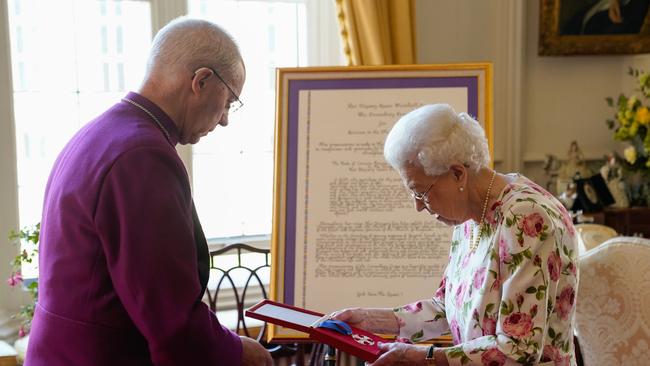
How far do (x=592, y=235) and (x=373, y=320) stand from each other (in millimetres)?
1459

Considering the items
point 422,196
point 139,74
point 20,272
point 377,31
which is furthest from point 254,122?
point 422,196

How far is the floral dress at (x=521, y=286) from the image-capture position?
1.67 m

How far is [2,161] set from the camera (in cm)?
342

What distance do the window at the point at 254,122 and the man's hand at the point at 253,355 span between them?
217cm

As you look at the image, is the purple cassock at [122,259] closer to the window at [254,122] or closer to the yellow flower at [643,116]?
the window at [254,122]

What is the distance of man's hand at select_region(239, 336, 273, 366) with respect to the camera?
1.69 m

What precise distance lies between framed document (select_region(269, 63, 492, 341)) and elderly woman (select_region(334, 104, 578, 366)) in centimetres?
65

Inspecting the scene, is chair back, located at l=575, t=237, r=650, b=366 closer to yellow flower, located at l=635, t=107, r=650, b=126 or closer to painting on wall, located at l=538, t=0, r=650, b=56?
yellow flower, located at l=635, t=107, r=650, b=126

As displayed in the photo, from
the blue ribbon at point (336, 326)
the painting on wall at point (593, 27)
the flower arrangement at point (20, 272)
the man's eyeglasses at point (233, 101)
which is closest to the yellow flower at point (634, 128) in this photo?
the painting on wall at point (593, 27)

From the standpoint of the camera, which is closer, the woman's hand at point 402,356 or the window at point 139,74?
the woman's hand at point 402,356

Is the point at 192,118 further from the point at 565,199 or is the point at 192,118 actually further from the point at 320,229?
the point at 565,199

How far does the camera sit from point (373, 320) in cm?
215

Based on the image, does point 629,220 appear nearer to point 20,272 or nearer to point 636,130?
point 636,130

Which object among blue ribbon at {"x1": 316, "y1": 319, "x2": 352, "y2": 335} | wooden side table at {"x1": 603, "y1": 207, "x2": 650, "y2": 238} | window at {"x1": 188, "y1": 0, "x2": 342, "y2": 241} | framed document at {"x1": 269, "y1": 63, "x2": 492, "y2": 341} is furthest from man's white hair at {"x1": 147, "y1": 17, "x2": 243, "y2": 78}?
wooden side table at {"x1": 603, "y1": 207, "x2": 650, "y2": 238}
